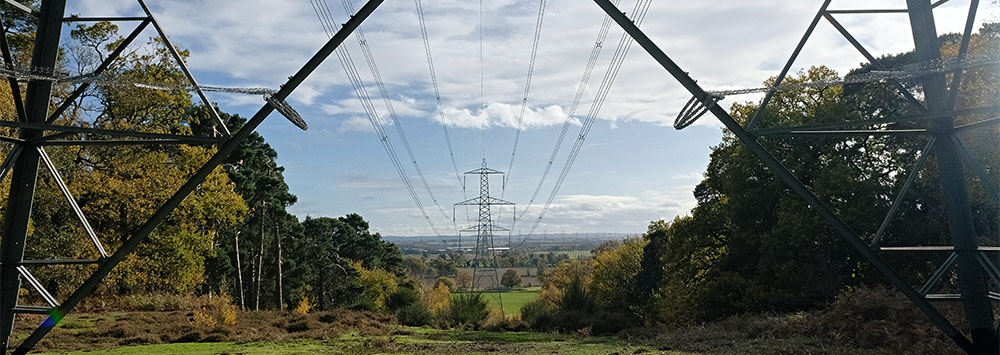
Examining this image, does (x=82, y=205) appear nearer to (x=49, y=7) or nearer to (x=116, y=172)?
(x=116, y=172)

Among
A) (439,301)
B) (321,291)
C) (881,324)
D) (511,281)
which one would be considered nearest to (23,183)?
(881,324)

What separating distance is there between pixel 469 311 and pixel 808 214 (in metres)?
15.4

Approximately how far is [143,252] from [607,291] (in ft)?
100

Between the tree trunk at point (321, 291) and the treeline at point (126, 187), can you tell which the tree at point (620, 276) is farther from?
the treeline at point (126, 187)

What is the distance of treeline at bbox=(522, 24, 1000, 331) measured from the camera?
67.5 feet

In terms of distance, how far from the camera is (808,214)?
2233 centimetres

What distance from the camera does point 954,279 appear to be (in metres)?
20.0

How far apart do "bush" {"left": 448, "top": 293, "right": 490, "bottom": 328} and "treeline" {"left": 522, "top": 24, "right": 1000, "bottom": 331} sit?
2.56m

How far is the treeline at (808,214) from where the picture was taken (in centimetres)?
2056

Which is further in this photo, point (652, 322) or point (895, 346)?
point (652, 322)

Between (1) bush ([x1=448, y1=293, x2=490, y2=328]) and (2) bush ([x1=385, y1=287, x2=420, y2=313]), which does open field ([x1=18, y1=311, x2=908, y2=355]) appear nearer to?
(1) bush ([x1=448, y1=293, x2=490, y2=328])

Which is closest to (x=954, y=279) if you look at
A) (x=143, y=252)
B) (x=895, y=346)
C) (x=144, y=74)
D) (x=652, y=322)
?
(x=895, y=346)

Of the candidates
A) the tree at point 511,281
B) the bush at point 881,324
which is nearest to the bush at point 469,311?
the bush at point 881,324

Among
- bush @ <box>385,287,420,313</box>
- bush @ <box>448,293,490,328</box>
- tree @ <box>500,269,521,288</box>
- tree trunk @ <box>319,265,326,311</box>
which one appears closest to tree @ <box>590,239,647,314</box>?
bush @ <box>448,293,490,328</box>
